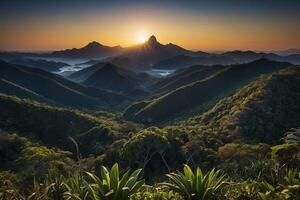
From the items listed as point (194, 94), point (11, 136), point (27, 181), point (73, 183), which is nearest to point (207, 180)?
point (73, 183)

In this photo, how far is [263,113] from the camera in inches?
3674

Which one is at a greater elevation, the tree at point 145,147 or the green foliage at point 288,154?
the green foliage at point 288,154

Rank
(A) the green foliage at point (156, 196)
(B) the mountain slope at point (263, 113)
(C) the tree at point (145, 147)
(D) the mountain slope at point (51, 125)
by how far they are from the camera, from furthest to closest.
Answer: (D) the mountain slope at point (51, 125) < (B) the mountain slope at point (263, 113) < (C) the tree at point (145, 147) < (A) the green foliage at point (156, 196)

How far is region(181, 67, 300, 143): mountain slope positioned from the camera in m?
84.5

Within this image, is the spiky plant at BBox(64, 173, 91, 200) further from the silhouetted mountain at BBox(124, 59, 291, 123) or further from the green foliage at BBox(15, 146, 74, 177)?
the silhouetted mountain at BBox(124, 59, 291, 123)

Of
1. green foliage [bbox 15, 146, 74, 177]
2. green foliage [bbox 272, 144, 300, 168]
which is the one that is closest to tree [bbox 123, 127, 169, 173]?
green foliage [bbox 15, 146, 74, 177]

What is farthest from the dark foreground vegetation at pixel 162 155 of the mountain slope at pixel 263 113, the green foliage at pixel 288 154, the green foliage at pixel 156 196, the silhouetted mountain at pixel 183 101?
the silhouetted mountain at pixel 183 101

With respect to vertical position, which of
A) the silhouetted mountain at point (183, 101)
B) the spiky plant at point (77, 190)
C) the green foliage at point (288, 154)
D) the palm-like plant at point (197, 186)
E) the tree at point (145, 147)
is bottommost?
the silhouetted mountain at point (183, 101)

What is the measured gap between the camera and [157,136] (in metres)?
65.4

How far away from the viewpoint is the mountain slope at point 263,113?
84500 mm

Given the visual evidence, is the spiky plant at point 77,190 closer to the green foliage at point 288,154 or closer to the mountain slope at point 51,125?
the green foliage at point 288,154

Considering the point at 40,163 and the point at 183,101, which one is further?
the point at 183,101

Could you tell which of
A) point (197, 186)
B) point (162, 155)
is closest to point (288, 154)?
point (162, 155)

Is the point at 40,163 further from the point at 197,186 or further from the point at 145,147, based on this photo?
the point at 197,186
